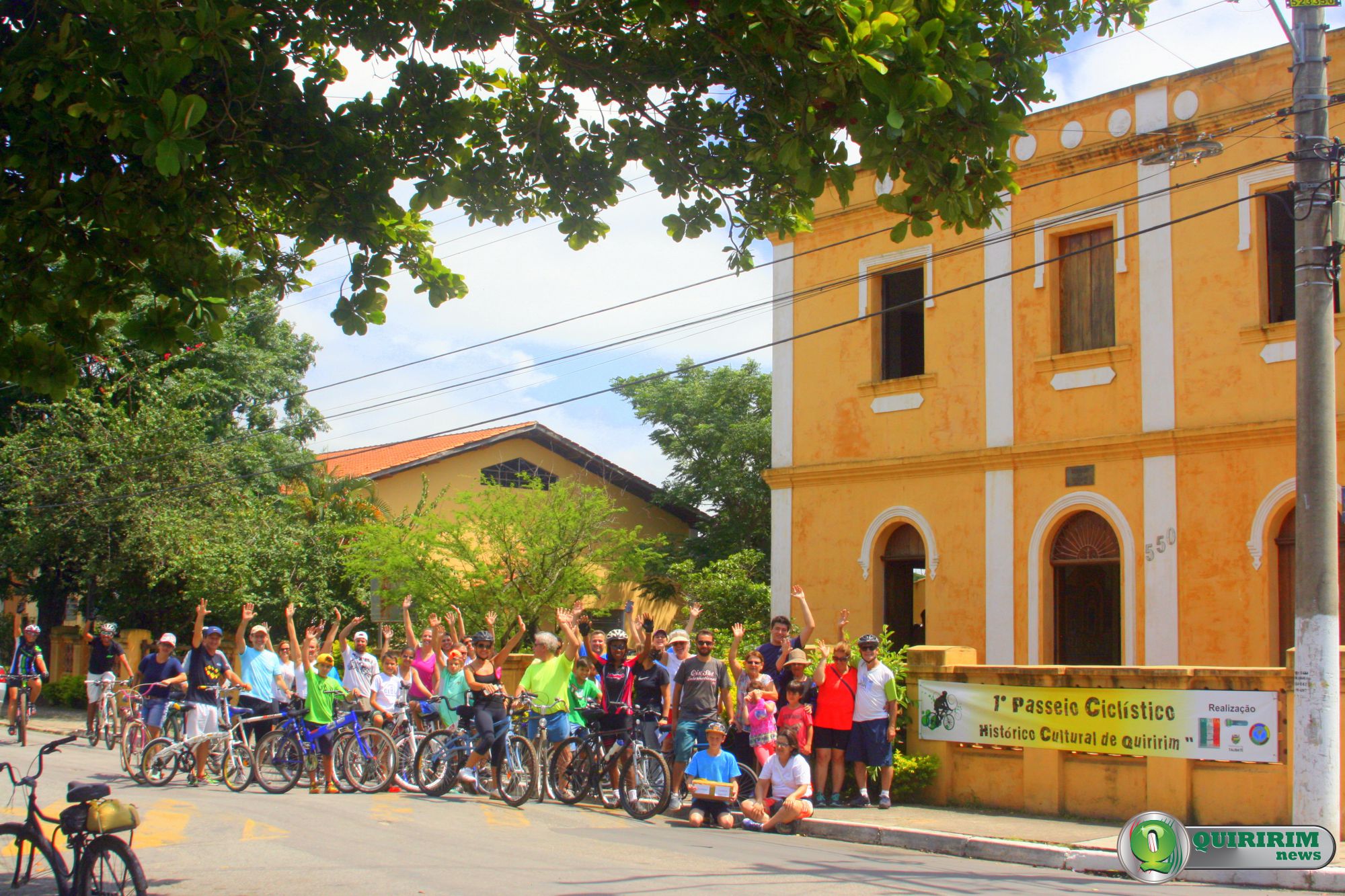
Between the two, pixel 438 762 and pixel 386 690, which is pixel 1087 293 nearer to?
pixel 438 762

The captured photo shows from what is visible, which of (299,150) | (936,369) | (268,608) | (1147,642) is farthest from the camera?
(268,608)

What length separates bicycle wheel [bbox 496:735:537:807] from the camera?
12.8m

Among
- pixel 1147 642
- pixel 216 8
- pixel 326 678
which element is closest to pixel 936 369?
pixel 1147 642

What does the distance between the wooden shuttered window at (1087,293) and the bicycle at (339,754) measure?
32.9ft

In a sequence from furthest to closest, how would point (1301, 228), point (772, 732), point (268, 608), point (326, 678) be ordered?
point (268, 608), point (326, 678), point (772, 732), point (1301, 228)

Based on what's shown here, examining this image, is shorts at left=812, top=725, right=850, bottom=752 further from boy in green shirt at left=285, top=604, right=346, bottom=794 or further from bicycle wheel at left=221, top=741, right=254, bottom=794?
bicycle wheel at left=221, top=741, right=254, bottom=794

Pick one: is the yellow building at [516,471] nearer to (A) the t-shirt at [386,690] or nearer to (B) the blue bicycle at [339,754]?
(A) the t-shirt at [386,690]

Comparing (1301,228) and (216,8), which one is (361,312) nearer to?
(216,8)

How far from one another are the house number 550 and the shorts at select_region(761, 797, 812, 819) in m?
6.21

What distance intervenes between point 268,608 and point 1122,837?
21.4 m

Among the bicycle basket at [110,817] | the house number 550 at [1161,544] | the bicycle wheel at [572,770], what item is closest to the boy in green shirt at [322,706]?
the bicycle wheel at [572,770]

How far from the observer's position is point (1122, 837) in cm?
912

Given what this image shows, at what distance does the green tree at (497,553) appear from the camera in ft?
83.9

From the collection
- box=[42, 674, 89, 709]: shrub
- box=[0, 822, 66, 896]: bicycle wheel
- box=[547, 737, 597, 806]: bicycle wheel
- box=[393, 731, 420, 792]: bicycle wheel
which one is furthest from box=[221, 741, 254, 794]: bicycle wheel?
box=[42, 674, 89, 709]: shrub
